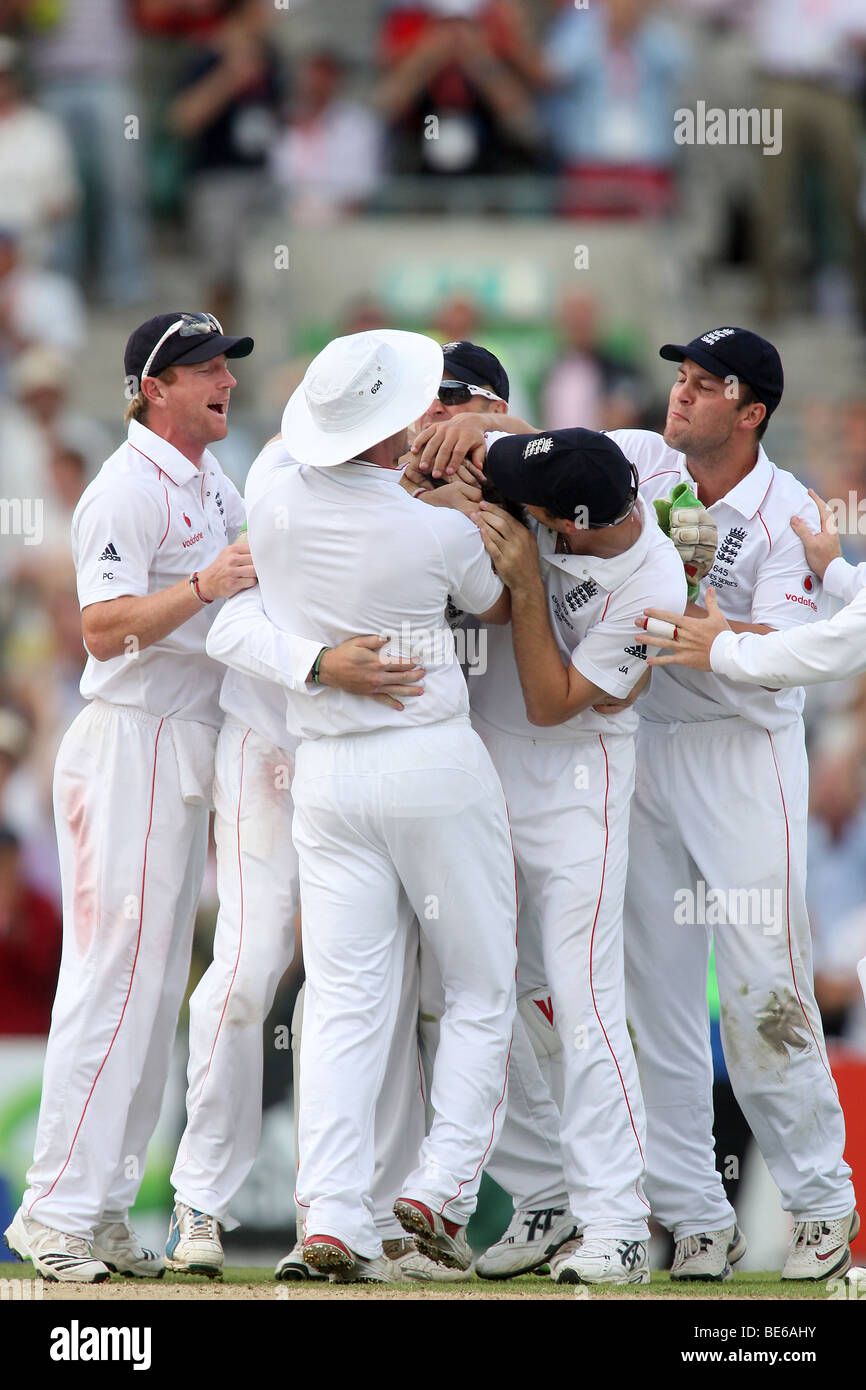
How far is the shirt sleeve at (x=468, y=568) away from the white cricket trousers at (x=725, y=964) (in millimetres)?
816

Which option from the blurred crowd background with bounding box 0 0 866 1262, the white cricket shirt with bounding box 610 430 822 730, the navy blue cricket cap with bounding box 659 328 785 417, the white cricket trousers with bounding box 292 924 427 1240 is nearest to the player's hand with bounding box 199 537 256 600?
the white cricket trousers with bounding box 292 924 427 1240

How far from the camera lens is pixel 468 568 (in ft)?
14.0

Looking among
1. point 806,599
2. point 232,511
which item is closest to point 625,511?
point 806,599

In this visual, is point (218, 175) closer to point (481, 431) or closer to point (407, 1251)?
point (481, 431)

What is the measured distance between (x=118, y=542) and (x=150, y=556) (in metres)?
0.10

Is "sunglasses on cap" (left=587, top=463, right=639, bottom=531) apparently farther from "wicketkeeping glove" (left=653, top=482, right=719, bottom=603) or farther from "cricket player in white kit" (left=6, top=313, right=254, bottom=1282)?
"cricket player in white kit" (left=6, top=313, right=254, bottom=1282)

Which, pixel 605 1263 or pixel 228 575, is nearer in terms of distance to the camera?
pixel 605 1263

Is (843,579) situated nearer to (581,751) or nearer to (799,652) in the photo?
(799,652)

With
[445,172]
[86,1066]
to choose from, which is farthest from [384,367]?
[445,172]

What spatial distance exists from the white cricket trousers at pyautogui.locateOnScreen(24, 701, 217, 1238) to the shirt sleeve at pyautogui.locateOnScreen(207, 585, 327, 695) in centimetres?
42

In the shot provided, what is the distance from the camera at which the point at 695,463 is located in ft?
16.1

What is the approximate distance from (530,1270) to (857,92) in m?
9.08

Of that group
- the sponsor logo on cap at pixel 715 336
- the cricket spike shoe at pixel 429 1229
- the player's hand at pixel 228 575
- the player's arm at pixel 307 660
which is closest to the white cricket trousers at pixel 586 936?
the cricket spike shoe at pixel 429 1229

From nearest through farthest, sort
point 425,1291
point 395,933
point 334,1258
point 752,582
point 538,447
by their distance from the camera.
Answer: point 334,1258
point 425,1291
point 538,447
point 395,933
point 752,582
